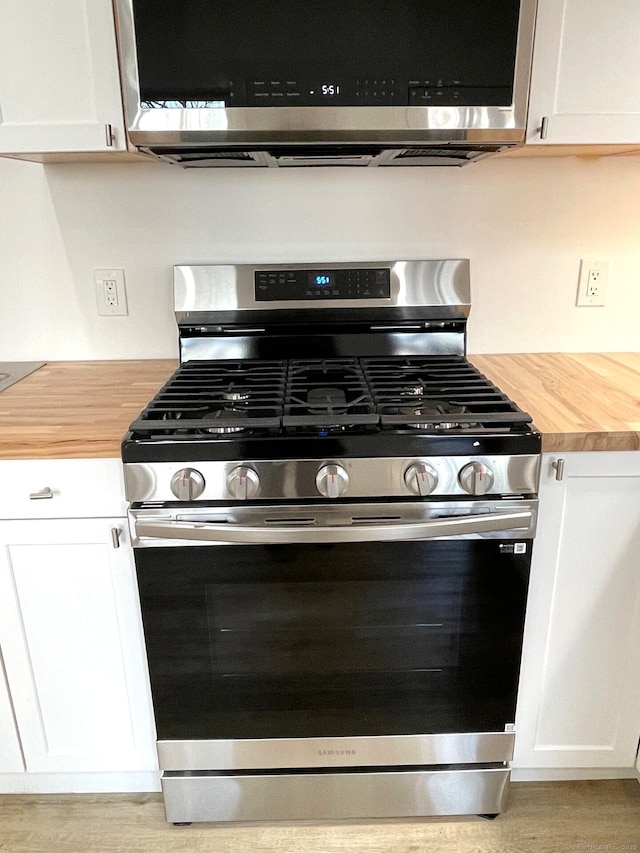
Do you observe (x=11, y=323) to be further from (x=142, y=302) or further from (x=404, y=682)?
(x=404, y=682)

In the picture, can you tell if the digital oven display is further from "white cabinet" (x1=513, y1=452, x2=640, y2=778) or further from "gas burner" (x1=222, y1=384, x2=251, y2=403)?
"white cabinet" (x1=513, y1=452, x2=640, y2=778)

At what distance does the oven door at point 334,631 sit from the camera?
120cm

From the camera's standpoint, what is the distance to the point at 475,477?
117 centimetres

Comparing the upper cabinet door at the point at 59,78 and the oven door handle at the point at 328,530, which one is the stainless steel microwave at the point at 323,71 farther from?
the oven door handle at the point at 328,530

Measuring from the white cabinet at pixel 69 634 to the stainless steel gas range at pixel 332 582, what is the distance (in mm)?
82

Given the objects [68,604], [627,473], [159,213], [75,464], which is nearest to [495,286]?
[627,473]

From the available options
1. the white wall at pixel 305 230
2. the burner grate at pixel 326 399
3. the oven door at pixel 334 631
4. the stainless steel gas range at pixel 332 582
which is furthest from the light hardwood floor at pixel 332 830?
the white wall at pixel 305 230

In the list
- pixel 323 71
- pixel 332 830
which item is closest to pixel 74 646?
pixel 332 830

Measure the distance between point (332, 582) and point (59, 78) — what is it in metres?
1.14

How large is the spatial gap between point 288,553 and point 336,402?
0.32 meters

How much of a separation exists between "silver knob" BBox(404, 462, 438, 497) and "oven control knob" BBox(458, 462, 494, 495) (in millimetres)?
52

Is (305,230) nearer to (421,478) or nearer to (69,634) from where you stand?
(421,478)

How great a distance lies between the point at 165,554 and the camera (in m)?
1.22

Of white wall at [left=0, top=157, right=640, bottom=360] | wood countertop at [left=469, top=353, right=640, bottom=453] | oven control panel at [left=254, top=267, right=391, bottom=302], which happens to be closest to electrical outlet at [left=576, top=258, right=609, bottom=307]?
white wall at [left=0, top=157, right=640, bottom=360]
